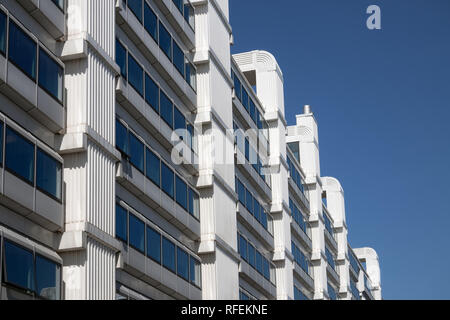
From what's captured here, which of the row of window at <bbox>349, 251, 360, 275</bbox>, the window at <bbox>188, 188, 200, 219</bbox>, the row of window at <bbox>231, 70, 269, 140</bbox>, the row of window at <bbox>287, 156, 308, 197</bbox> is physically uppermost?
the row of window at <bbox>231, 70, 269, 140</bbox>

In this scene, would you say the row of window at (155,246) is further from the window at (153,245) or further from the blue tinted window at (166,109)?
the blue tinted window at (166,109)

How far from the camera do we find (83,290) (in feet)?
102

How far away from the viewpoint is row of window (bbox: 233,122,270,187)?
58.7 metres

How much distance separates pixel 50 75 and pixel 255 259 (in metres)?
30.6

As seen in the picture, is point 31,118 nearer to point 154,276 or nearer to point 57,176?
point 57,176

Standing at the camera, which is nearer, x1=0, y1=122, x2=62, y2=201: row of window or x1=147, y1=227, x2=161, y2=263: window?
x1=0, y1=122, x2=62, y2=201: row of window

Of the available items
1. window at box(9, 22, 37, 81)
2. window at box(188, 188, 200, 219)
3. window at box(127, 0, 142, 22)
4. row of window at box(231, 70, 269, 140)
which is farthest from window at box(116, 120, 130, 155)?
row of window at box(231, 70, 269, 140)

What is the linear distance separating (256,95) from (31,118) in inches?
1437

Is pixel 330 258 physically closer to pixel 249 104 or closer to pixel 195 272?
pixel 249 104

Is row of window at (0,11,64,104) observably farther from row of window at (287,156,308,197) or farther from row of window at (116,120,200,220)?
row of window at (287,156,308,197)

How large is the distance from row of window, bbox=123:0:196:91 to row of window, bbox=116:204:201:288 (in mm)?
6993

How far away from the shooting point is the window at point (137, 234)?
37781mm

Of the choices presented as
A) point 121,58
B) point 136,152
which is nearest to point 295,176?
point 136,152
